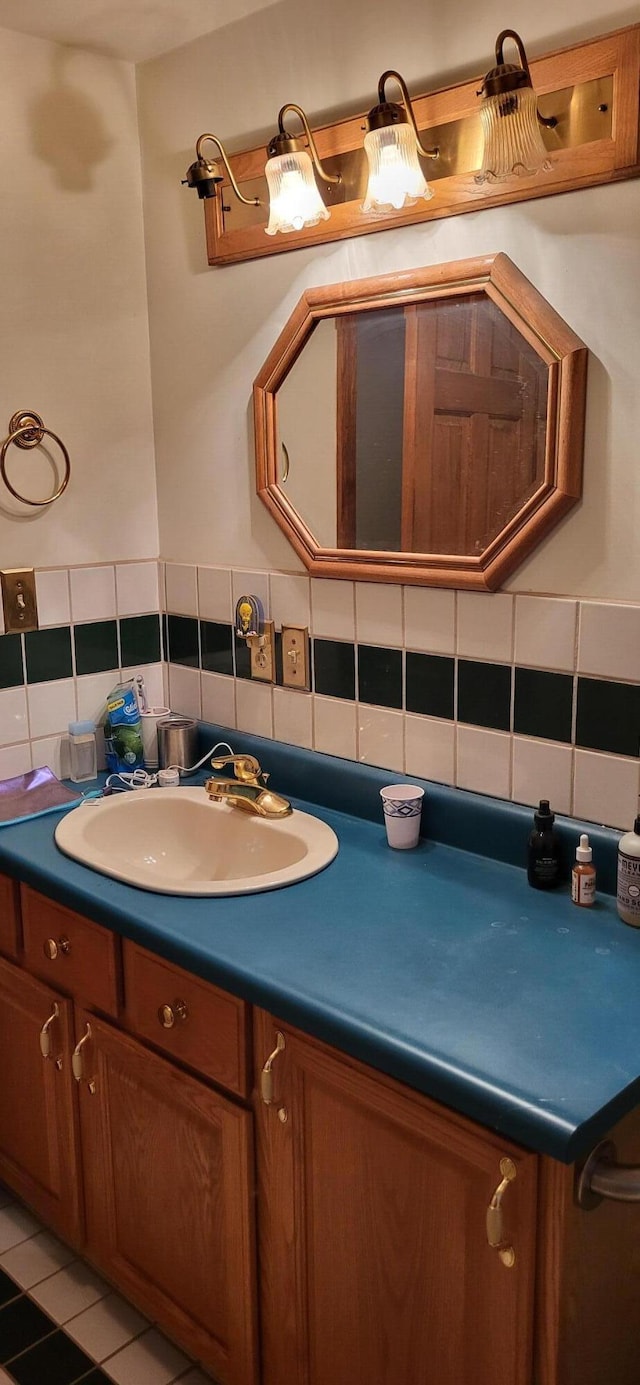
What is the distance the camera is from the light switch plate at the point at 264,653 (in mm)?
2041

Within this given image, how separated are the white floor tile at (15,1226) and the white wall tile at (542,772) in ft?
4.02

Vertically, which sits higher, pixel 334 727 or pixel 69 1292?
pixel 334 727

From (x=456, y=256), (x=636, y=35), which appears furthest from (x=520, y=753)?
(x=636, y=35)

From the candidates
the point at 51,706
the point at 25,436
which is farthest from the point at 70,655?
the point at 25,436

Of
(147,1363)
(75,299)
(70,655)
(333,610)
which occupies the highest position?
(75,299)

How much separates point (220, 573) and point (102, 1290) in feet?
4.31

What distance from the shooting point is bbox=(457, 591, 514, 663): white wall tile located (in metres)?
1.65

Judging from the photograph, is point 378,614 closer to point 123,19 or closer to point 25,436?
point 25,436

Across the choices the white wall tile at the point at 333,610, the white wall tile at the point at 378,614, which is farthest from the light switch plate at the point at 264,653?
the white wall tile at the point at 378,614

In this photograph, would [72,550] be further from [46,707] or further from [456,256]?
[456,256]

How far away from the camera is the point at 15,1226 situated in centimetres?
199

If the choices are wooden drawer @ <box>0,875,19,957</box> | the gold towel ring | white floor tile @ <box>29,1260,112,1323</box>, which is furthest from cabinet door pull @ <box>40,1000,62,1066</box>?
the gold towel ring

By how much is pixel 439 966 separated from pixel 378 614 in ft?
2.25

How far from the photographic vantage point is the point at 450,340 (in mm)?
1636
